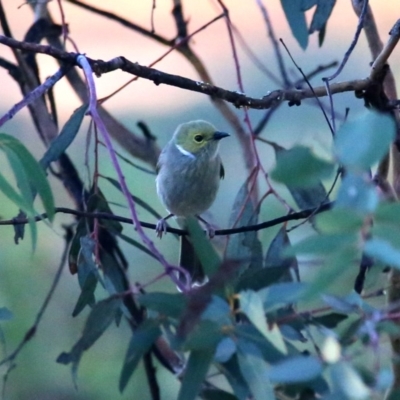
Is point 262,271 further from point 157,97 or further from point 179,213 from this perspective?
point 157,97

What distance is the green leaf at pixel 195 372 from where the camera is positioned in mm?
1138

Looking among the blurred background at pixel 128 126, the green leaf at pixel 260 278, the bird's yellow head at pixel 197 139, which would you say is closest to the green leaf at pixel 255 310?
the green leaf at pixel 260 278

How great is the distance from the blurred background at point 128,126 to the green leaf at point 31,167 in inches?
81.5

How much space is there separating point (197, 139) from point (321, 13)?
1035 millimetres

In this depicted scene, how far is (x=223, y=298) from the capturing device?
115 cm

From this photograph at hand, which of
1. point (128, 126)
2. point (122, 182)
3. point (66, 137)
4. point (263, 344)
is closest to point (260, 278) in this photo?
point (263, 344)

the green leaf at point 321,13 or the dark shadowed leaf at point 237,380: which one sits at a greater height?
the green leaf at point 321,13

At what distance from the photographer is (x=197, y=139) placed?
3010 millimetres

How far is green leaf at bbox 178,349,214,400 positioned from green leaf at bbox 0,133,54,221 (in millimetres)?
380

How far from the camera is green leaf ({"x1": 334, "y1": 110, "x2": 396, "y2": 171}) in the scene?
840 millimetres

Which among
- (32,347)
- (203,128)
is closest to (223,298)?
(203,128)

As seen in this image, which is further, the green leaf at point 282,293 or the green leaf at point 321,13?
the green leaf at point 321,13

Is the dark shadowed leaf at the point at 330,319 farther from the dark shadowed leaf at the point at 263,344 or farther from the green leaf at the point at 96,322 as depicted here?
the green leaf at the point at 96,322

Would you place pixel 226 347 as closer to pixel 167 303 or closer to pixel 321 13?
pixel 167 303
